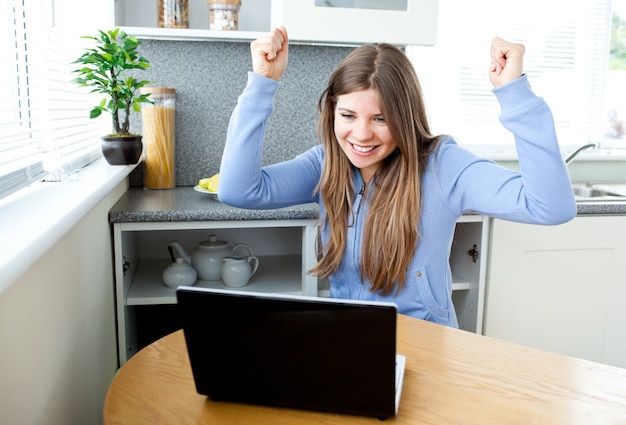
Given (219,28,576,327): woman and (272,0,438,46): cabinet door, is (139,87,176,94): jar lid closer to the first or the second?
(272,0,438,46): cabinet door

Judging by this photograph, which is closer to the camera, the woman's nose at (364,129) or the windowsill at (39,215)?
the windowsill at (39,215)

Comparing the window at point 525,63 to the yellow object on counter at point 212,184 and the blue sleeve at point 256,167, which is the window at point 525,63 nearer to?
the yellow object on counter at point 212,184

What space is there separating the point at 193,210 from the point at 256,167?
0.39m

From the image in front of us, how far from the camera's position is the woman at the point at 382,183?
4.28 feet

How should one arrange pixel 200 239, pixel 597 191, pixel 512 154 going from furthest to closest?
pixel 512 154 → pixel 597 191 → pixel 200 239

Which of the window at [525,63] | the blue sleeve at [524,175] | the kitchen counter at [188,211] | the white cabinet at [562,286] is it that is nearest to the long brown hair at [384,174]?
the blue sleeve at [524,175]

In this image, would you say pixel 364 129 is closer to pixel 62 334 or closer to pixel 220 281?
pixel 62 334

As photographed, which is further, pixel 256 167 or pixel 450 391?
pixel 256 167

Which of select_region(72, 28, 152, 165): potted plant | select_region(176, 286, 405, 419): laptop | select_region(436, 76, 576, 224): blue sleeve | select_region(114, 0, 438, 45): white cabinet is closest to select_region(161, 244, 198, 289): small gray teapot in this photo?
select_region(72, 28, 152, 165): potted plant

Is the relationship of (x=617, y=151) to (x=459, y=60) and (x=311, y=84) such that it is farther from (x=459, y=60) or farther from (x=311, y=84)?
(x=311, y=84)

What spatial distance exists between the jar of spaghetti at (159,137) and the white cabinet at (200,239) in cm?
6

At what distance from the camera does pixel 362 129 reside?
131cm

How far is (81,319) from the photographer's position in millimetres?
1254

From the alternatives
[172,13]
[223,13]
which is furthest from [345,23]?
[172,13]
